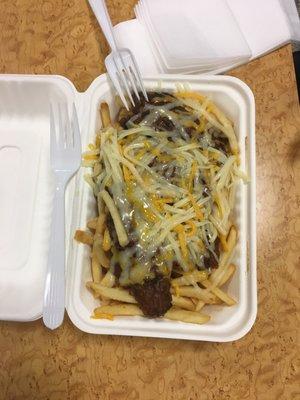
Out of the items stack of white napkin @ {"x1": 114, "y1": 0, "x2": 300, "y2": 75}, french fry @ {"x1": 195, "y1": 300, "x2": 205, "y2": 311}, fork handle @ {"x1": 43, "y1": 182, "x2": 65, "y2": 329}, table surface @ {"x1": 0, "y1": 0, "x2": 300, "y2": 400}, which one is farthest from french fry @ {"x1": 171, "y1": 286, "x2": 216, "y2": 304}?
stack of white napkin @ {"x1": 114, "y1": 0, "x2": 300, "y2": 75}

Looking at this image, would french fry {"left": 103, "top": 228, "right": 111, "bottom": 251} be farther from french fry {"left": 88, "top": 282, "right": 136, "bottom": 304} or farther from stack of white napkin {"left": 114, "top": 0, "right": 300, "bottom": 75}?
stack of white napkin {"left": 114, "top": 0, "right": 300, "bottom": 75}

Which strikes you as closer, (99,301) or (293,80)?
(99,301)

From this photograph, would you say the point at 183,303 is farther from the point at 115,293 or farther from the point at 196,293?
the point at 115,293

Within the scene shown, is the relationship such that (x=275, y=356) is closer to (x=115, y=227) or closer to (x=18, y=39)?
(x=115, y=227)

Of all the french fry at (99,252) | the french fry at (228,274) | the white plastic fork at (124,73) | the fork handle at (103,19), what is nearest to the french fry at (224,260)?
the french fry at (228,274)

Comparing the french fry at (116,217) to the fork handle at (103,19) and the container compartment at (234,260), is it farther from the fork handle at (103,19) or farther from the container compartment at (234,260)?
the fork handle at (103,19)

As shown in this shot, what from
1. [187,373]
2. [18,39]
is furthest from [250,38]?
[187,373]

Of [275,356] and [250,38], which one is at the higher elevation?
[250,38]
